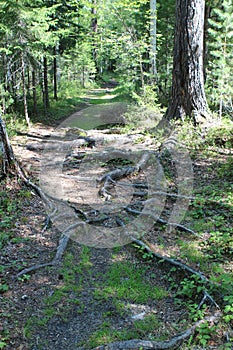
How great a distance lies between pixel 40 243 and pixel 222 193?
351cm

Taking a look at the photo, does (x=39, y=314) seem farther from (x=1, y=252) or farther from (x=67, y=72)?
(x=67, y=72)

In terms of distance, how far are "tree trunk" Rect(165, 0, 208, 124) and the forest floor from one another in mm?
2130

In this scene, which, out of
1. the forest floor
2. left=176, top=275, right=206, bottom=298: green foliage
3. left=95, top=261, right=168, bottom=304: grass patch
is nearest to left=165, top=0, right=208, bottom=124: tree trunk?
the forest floor

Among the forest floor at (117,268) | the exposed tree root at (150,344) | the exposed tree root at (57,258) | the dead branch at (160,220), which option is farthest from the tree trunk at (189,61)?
the exposed tree root at (150,344)

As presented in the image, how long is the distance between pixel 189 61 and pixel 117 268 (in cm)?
695

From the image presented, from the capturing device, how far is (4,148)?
6586mm

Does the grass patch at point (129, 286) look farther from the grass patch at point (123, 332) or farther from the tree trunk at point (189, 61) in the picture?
the tree trunk at point (189, 61)

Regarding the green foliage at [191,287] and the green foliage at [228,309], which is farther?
the green foliage at [191,287]

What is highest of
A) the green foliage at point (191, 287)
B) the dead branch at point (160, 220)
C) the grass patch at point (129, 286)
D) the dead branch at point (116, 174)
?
the dead branch at point (116, 174)

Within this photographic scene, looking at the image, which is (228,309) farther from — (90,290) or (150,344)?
(90,290)

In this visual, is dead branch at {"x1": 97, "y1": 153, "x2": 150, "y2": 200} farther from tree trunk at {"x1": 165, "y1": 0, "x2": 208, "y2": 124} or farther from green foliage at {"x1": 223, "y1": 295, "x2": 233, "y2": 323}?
green foliage at {"x1": 223, "y1": 295, "x2": 233, "y2": 323}

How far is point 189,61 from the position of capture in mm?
9430

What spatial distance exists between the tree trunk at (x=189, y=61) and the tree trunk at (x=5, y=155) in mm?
5254

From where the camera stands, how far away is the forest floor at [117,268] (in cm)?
344
